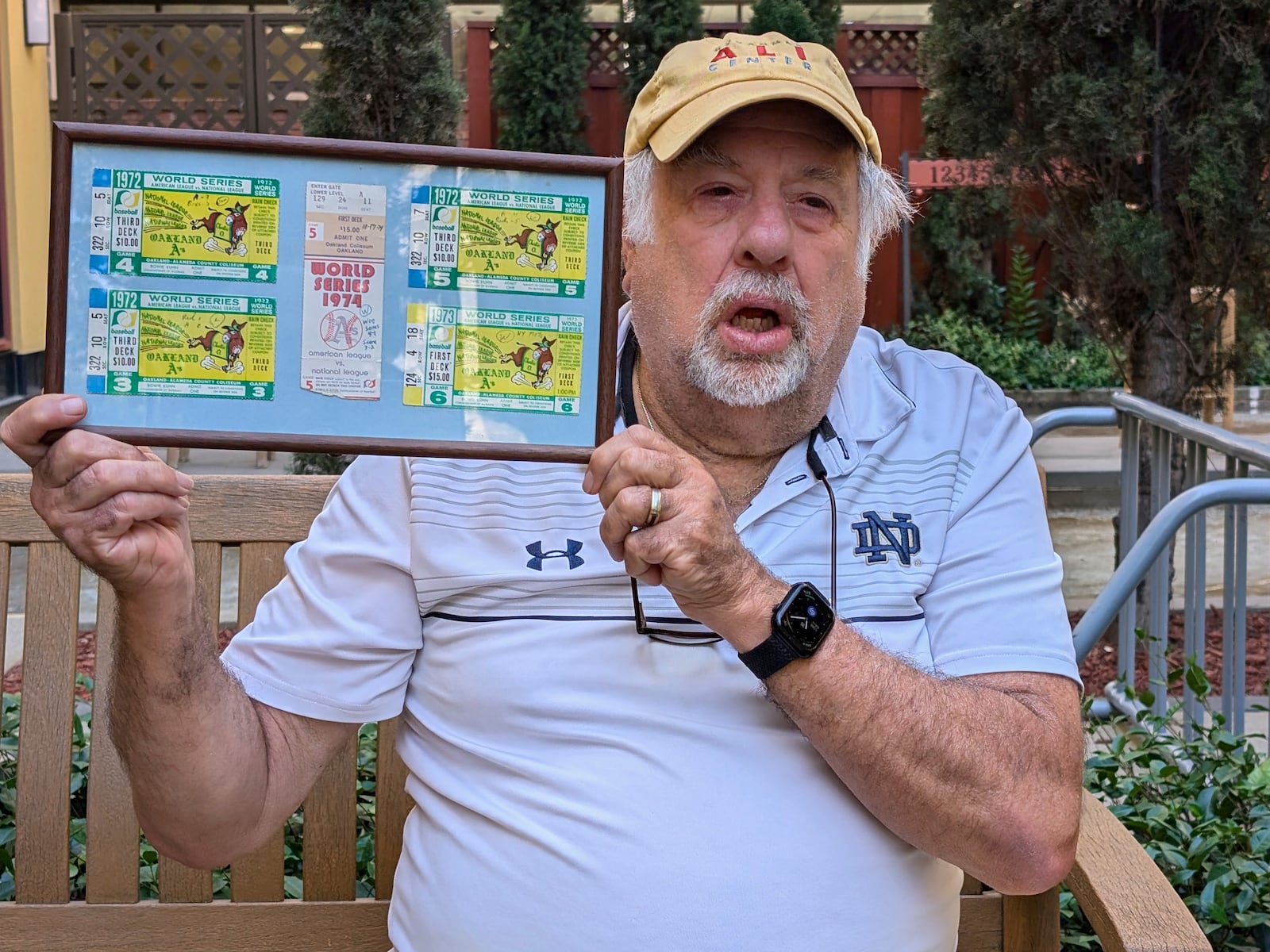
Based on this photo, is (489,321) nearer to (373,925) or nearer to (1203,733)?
(373,925)

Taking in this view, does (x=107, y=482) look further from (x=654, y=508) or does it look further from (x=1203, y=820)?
(x=1203, y=820)

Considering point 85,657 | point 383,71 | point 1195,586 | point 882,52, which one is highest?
point 882,52

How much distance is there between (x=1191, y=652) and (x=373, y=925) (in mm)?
2492

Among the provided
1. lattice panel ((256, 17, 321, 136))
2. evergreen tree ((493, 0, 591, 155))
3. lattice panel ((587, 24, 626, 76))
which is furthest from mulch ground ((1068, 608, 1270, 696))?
lattice panel ((256, 17, 321, 136))

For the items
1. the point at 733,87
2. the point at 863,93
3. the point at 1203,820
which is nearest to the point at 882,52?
the point at 863,93

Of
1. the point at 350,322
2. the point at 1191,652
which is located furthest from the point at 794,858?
the point at 1191,652

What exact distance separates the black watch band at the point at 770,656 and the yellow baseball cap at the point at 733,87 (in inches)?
27.4

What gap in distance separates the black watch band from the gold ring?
200mm

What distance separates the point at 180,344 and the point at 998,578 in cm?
108

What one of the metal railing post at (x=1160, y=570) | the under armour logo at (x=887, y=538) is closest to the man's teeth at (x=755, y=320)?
the under armour logo at (x=887, y=538)

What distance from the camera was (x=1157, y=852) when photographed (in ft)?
8.25

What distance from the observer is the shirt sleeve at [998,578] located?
70.9 inches

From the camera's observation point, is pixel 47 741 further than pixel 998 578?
Yes

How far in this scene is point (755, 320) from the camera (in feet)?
6.19
